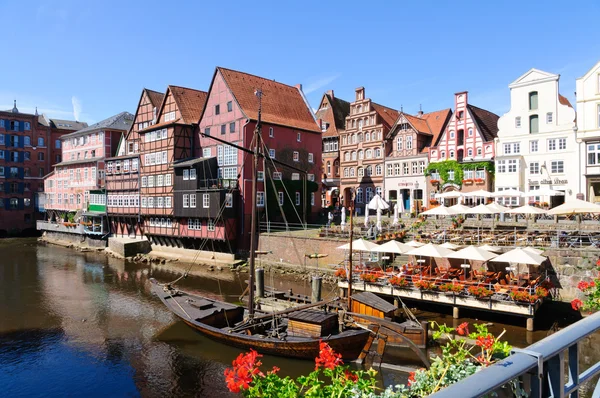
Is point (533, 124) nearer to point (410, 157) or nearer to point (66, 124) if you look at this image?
point (410, 157)

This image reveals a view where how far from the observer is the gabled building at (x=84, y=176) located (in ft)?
179

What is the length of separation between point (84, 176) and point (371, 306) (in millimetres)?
52613

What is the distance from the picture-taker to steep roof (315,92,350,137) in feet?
184

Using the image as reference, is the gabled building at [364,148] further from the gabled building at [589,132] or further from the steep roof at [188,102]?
the gabled building at [589,132]

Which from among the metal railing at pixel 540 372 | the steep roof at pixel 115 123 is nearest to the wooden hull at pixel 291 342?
the metal railing at pixel 540 372

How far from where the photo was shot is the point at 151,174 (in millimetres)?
46094

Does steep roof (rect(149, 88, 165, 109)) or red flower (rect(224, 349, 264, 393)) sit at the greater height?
steep roof (rect(149, 88, 165, 109))

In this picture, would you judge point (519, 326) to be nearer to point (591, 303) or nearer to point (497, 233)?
point (497, 233)

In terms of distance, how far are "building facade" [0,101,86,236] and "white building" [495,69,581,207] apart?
66.1 m

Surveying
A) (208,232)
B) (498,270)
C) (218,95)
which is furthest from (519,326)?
(218,95)

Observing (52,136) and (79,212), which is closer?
(79,212)

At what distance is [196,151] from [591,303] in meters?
41.0

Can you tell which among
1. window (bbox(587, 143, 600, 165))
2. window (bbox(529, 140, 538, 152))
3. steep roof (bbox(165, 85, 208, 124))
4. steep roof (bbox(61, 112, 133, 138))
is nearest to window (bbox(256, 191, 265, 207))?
steep roof (bbox(165, 85, 208, 124))

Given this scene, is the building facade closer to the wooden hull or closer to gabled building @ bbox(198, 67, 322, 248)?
gabled building @ bbox(198, 67, 322, 248)
